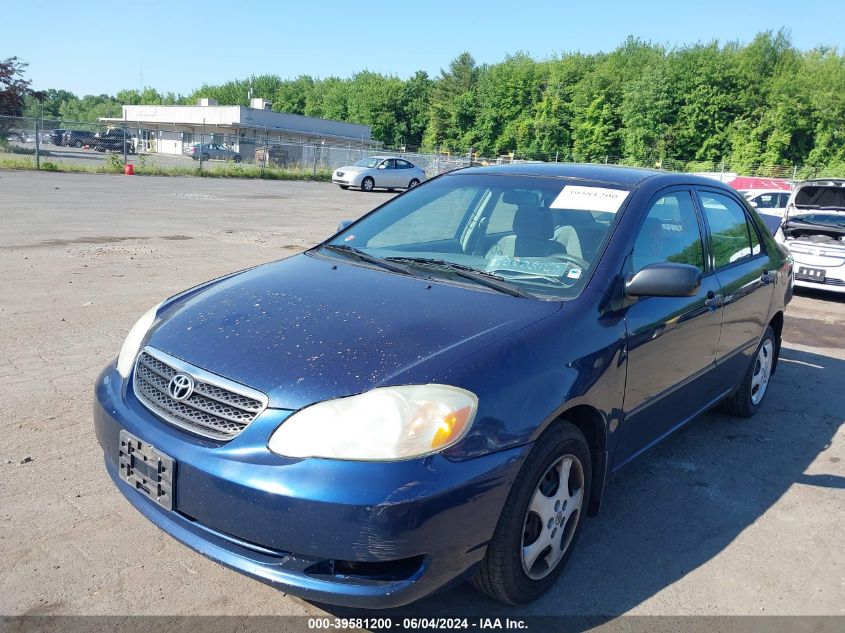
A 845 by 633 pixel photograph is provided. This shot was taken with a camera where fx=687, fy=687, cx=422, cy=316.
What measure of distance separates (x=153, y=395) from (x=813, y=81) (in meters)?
64.1

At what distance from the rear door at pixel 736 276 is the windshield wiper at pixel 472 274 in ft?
5.37

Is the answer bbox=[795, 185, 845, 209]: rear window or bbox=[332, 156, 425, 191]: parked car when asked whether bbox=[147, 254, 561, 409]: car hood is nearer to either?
bbox=[795, 185, 845, 209]: rear window

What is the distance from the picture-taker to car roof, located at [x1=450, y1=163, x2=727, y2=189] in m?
3.79

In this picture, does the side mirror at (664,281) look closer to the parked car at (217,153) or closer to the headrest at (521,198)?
the headrest at (521,198)

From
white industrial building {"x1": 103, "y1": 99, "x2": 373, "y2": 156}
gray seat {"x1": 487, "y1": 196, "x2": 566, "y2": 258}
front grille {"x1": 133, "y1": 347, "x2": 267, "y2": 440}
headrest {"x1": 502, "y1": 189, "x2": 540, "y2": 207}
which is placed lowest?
front grille {"x1": 133, "y1": 347, "x2": 267, "y2": 440}

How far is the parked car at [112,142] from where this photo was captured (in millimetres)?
34994

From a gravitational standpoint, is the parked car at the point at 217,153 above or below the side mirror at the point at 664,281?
above

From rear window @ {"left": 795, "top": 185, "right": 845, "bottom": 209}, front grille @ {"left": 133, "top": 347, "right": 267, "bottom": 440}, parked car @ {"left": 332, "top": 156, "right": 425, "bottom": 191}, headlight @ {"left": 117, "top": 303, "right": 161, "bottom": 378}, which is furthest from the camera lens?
parked car @ {"left": 332, "top": 156, "right": 425, "bottom": 191}

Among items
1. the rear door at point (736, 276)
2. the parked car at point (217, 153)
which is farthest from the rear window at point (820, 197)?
the parked car at point (217, 153)

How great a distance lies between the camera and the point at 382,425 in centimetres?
227

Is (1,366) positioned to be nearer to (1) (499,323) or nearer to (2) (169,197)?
(1) (499,323)

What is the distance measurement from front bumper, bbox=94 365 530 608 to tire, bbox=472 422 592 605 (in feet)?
0.33

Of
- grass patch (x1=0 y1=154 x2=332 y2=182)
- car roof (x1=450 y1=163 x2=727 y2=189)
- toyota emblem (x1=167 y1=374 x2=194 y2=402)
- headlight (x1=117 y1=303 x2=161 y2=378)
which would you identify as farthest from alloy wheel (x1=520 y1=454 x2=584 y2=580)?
grass patch (x1=0 y1=154 x2=332 y2=182)

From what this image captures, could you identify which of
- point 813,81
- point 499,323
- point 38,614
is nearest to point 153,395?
point 38,614
